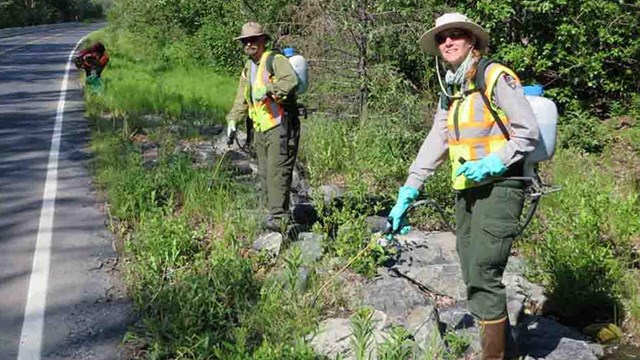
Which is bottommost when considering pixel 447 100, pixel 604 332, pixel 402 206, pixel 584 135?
pixel 604 332

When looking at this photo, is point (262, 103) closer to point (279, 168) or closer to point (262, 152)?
point (262, 152)

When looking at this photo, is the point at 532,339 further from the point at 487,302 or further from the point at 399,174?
the point at 399,174

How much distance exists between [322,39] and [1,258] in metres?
6.17

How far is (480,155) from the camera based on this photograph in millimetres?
4000

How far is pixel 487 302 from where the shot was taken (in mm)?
4176

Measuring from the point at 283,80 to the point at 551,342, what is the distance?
288cm

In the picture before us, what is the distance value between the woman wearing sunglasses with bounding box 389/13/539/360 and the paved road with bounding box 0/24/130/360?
2221mm

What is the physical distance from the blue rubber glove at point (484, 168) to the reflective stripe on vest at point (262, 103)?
260 centimetres

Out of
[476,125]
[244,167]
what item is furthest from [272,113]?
[476,125]

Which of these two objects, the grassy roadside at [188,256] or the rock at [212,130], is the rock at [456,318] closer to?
the grassy roadside at [188,256]

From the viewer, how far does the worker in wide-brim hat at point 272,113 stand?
19.9 feet

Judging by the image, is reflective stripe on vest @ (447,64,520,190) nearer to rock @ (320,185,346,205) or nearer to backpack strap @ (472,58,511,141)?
backpack strap @ (472,58,511,141)

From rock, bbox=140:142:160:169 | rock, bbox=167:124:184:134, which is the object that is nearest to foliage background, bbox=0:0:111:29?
rock, bbox=167:124:184:134

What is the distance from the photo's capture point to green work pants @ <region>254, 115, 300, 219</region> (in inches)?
246
